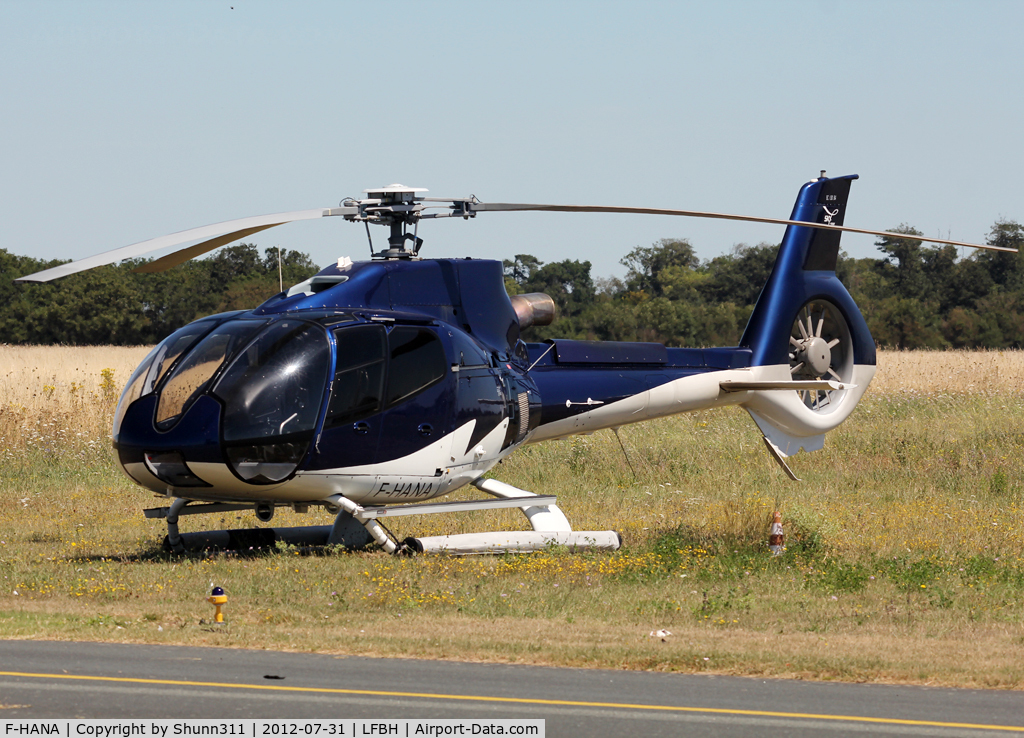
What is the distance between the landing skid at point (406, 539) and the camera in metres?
13.0

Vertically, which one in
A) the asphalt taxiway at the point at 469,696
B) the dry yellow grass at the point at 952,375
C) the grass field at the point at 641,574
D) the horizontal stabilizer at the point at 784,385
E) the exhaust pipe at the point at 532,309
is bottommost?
the grass field at the point at 641,574

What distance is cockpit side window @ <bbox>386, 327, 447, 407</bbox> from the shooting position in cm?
1252

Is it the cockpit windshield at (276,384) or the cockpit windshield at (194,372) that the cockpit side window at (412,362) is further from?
the cockpit windshield at (194,372)

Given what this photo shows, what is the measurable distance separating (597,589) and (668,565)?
1399 mm

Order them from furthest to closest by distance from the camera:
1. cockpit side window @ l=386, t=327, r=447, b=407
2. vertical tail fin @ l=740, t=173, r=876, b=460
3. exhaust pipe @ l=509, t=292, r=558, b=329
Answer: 1. vertical tail fin @ l=740, t=173, r=876, b=460
2. exhaust pipe @ l=509, t=292, r=558, b=329
3. cockpit side window @ l=386, t=327, r=447, b=407

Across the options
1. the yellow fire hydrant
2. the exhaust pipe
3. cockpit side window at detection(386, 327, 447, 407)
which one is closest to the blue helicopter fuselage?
cockpit side window at detection(386, 327, 447, 407)

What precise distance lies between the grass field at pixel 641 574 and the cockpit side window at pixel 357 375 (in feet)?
5.38

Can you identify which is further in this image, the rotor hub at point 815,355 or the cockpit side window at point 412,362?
the rotor hub at point 815,355

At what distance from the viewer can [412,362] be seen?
1266 centimetres

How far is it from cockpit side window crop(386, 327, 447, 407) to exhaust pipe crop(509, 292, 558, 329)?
86.7 inches

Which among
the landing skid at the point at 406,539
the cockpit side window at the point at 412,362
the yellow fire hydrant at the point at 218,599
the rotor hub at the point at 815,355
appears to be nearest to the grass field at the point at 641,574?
the yellow fire hydrant at the point at 218,599

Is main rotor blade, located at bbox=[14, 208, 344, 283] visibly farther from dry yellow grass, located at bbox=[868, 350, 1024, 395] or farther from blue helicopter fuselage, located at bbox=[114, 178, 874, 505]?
dry yellow grass, located at bbox=[868, 350, 1024, 395]

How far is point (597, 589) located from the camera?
1186cm

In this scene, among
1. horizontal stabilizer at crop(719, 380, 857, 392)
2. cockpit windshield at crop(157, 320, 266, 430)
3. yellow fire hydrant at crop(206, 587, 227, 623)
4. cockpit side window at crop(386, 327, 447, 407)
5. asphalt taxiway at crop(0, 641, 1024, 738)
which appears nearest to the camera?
asphalt taxiway at crop(0, 641, 1024, 738)
